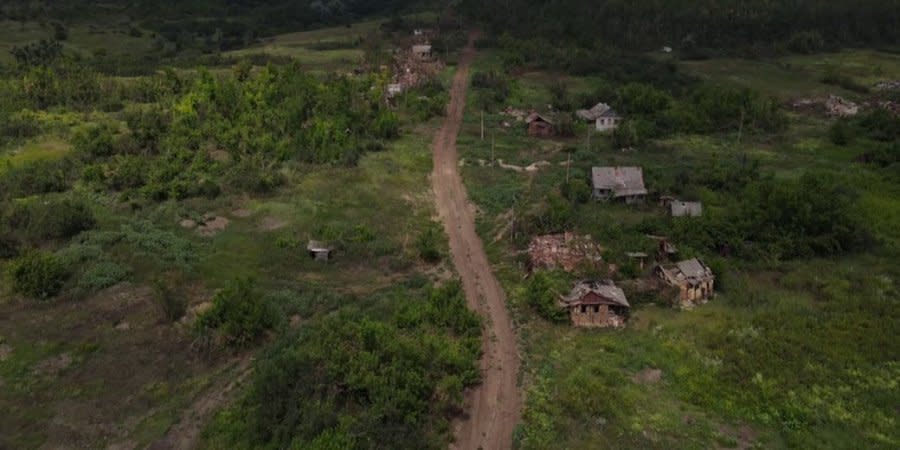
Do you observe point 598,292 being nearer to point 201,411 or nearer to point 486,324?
point 486,324

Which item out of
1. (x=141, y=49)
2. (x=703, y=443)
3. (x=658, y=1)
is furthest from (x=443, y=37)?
(x=703, y=443)

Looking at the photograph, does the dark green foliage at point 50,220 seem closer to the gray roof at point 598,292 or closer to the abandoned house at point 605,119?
the gray roof at point 598,292

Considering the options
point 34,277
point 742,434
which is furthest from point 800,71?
point 34,277

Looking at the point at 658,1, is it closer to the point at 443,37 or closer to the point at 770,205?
the point at 443,37

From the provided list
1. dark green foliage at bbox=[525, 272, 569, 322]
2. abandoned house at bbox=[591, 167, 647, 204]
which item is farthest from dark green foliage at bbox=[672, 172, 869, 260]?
dark green foliage at bbox=[525, 272, 569, 322]

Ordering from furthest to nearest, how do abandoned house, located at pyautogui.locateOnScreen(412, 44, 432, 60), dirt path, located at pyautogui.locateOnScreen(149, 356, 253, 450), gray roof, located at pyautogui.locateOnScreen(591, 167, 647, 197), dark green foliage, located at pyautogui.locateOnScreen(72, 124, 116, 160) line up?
abandoned house, located at pyautogui.locateOnScreen(412, 44, 432, 60), dark green foliage, located at pyautogui.locateOnScreen(72, 124, 116, 160), gray roof, located at pyautogui.locateOnScreen(591, 167, 647, 197), dirt path, located at pyautogui.locateOnScreen(149, 356, 253, 450)

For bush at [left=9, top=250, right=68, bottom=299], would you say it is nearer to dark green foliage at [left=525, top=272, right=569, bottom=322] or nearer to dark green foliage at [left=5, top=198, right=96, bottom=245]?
dark green foliage at [left=5, top=198, right=96, bottom=245]
